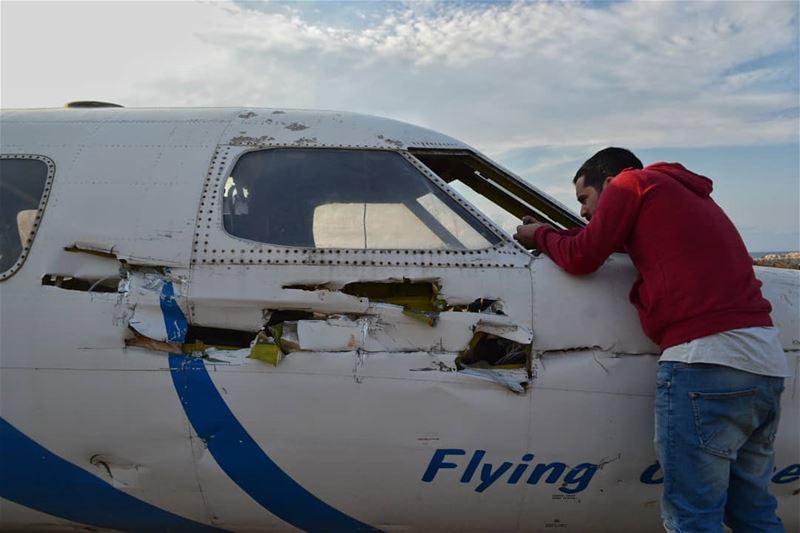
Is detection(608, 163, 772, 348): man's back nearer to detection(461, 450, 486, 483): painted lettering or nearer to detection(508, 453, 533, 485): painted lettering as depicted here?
detection(508, 453, 533, 485): painted lettering

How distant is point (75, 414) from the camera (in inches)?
105

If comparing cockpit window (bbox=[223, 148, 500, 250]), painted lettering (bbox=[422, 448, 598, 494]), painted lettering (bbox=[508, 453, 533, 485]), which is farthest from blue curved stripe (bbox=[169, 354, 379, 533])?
painted lettering (bbox=[508, 453, 533, 485])

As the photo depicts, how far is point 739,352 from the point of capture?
2383mm

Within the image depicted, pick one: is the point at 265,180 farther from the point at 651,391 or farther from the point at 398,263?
the point at 651,391

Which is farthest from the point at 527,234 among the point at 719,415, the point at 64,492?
the point at 64,492

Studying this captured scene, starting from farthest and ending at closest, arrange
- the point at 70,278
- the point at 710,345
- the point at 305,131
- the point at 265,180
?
the point at 305,131, the point at 265,180, the point at 70,278, the point at 710,345

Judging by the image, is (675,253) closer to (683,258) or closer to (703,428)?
(683,258)

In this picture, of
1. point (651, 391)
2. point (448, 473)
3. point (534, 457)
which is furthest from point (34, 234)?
point (651, 391)

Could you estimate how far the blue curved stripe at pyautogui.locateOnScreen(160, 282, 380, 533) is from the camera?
2633 millimetres

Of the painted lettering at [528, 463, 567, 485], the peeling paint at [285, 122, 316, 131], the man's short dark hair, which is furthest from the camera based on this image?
the peeling paint at [285, 122, 316, 131]

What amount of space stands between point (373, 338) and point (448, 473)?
746 millimetres

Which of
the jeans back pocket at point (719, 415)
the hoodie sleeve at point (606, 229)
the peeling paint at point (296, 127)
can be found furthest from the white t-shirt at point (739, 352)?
the peeling paint at point (296, 127)

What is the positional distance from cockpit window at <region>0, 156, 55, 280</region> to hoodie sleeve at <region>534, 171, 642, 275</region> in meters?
2.76

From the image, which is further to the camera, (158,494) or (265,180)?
(265,180)
